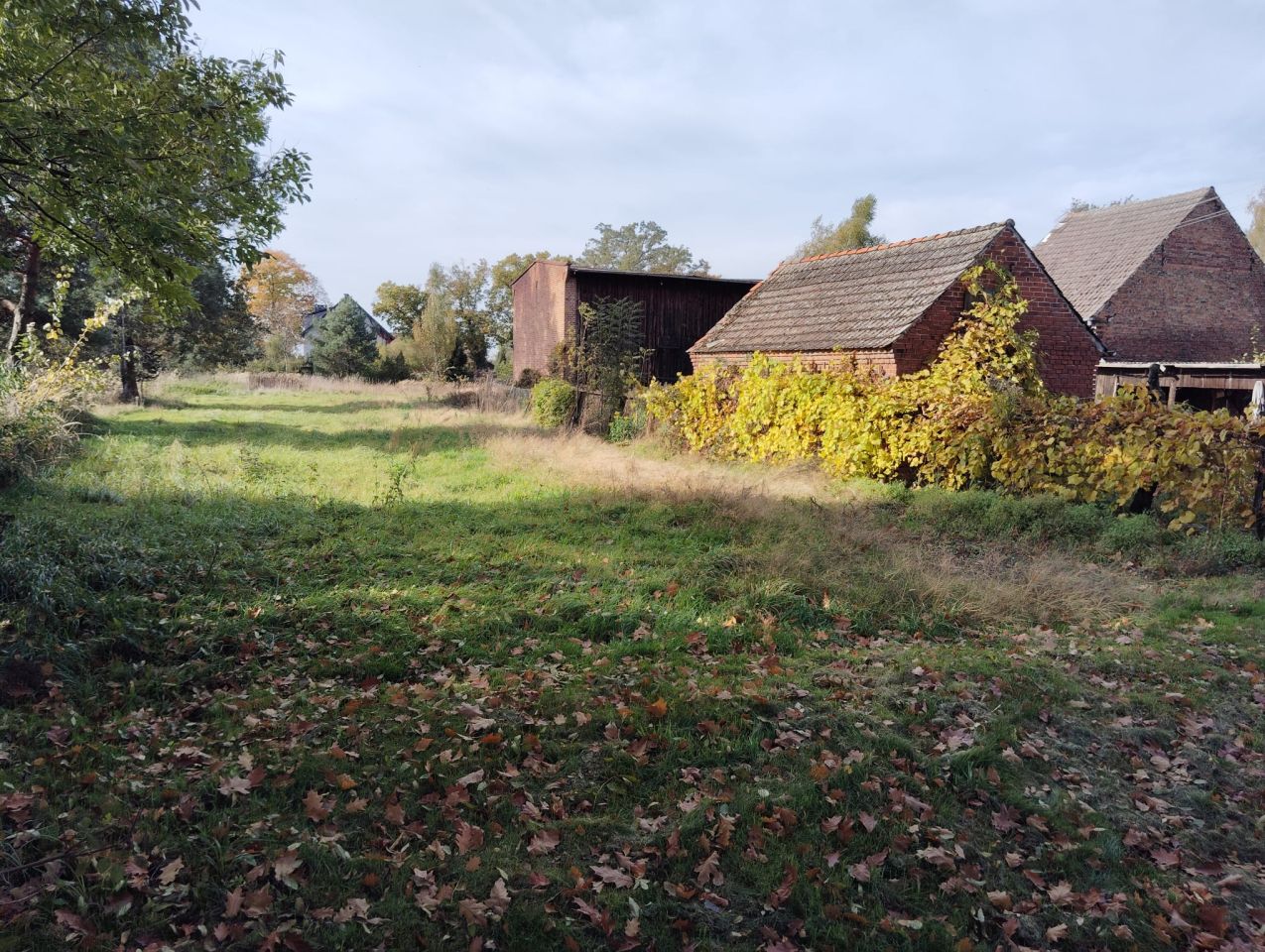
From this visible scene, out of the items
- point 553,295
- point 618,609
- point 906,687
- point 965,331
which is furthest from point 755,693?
point 553,295

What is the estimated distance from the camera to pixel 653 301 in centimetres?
2448

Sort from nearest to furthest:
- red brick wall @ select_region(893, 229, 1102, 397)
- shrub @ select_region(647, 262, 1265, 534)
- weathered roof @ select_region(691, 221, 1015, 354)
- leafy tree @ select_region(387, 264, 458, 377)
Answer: shrub @ select_region(647, 262, 1265, 534)
red brick wall @ select_region(893, 229, 1102, 397)
weathered roof @ select_region(691, 221, 1015, 354)
leafy tree @ select_region(387, 264, 458, 377)

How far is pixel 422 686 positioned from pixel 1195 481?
31.8 feet

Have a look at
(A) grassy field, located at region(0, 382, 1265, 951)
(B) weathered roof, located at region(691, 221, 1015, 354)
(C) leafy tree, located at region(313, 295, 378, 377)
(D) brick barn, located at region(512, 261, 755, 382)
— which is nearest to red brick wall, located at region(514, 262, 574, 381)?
(D) brick barn, located at region(512, 261, 755, 382)

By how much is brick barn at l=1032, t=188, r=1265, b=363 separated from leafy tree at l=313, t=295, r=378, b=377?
32.8 metres

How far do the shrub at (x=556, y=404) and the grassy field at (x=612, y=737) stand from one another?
1041 centimetres

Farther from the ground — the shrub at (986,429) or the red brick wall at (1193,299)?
the red brick wall at (1193,299)

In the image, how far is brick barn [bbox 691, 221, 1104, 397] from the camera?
48.2 ft

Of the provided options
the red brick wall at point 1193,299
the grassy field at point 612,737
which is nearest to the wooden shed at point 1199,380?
the red brick wall at point 1193,299

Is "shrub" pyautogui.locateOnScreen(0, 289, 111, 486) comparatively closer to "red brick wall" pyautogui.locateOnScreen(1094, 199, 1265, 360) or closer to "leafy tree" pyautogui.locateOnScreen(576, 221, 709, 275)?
"red brick wall" pyautogui.locateOnScreen(1094, 199, 1265, 360)

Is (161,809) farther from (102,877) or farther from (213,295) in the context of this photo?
(213,295)

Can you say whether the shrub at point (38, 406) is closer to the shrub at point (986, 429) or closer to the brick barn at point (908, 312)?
the shrub at point (986, 429)

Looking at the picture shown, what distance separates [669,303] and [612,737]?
21.1 meters

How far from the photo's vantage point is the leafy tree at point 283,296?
62.1 metres
